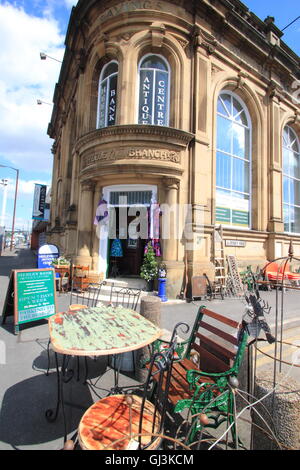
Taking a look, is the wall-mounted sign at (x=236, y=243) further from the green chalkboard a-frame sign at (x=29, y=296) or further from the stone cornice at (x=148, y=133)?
the green chalkboard a-frame sign at (x=29, y=296)

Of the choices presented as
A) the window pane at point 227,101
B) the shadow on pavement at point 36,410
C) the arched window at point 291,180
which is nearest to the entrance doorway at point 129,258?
the window pane at point 227,101

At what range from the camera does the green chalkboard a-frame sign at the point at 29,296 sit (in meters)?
4.92

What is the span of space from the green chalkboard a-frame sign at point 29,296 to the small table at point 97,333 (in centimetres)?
253

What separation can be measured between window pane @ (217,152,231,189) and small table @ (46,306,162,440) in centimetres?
933

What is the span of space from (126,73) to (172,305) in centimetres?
859

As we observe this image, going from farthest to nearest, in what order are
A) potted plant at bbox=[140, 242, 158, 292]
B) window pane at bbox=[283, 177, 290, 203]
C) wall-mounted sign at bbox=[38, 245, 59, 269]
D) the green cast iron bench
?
window pane at bbox=[283, 177, 290, 203] < wall-mounted sign at bbox=[38, 245, 59, 269] < potted plant at bbox=[140, 242, 158, 292] < the green cast iron bench

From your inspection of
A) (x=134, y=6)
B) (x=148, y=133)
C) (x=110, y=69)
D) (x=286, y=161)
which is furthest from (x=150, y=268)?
(x=286, y=161)

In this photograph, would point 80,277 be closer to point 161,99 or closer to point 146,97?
point 146,97

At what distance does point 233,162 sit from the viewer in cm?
1155

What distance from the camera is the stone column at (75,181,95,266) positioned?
31.7 feet

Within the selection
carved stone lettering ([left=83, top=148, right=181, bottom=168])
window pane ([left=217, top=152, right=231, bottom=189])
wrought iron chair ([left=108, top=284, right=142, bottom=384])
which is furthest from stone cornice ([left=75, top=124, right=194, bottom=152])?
wrought iron chair ([left=108, top=284, right=142, bottom=384])

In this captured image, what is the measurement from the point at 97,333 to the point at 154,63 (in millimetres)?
10596

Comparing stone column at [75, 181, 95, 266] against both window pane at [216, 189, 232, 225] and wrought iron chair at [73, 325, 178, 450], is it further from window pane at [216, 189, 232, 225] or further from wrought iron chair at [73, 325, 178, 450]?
wrought iron chair at [73, 325, 178, 450]

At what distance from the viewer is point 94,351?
202cm
